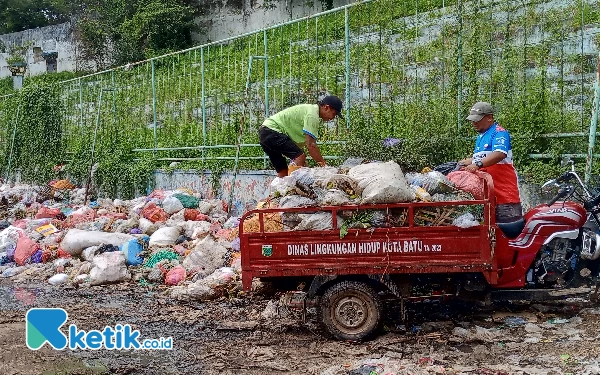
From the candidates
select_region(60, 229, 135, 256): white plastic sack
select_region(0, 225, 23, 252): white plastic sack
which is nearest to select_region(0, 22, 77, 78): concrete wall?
select_region(0, 225, 23, 252): white plastic sack

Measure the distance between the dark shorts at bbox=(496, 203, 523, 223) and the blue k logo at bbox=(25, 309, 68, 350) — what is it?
12.4 feet

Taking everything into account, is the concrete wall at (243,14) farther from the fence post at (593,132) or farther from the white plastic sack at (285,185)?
the white plastic sack at (285,185)

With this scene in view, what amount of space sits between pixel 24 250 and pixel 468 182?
6928 mm

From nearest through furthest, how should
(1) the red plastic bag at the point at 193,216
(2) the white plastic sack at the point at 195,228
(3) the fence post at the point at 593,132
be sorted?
(3) the fence post at the point at 593,132 → (2) the white plastic sack at the point at 195,228 → (1) the red plastic bag at the point at 193,216

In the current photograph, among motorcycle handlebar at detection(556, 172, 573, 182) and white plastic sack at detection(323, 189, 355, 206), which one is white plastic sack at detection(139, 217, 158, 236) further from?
motorcycle handlebar at detection(556, 172, 573, 182)

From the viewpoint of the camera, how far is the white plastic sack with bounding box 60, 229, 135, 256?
858 centimetres

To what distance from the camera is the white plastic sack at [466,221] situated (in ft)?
14.9

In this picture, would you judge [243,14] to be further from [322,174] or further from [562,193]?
[562,193]

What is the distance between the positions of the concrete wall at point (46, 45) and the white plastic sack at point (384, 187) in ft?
99.9

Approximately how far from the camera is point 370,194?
15.2 ft

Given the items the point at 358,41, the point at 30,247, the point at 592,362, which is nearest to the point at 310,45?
the point at 358,41

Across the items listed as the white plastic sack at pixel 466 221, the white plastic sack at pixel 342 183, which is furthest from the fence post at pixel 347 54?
the white plastic sack at pixel 466 221

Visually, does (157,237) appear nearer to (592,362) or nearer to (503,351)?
(503,351)

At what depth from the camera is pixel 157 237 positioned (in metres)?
8.64
